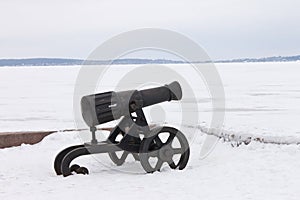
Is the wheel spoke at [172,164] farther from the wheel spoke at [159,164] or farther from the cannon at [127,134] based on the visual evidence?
the wheel spoke at [159,164]

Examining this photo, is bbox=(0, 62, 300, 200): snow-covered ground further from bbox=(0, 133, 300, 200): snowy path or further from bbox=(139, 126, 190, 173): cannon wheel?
bbox=(139, 126, 190, 173): cannon wheel

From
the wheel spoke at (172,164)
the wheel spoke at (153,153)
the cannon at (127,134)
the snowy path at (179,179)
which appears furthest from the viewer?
the wheel spoke at (172,164)

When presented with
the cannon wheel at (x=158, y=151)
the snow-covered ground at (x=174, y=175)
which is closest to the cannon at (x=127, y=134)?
the cannon wheel at (x=158, y=151)

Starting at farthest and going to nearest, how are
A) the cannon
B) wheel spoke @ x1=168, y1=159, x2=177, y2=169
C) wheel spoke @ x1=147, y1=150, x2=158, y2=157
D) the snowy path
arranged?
wheel spoke @ x1=168, y1=159, x2=177, y2=169 → wheel spoke @ x1=147, y1=150, x2=158, y2=157 → the cannon → the snowy path

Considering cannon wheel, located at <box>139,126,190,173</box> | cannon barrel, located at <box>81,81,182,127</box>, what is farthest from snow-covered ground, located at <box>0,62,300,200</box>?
cannon barrel, located at <box>81,81,182,127</box>

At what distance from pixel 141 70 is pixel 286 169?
15.6 ft

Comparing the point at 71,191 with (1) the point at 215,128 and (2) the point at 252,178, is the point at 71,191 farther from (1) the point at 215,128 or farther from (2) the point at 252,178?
(1) the point at 215,128

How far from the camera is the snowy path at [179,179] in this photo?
19.1ft

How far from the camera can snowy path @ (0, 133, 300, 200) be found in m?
5.83

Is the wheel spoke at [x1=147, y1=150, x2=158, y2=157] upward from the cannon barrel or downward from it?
downward

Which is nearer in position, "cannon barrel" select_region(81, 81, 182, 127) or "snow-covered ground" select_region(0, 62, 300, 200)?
"snow-covered ground" select_region(0, 62, 300, 200)

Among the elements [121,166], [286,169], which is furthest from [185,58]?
[286,169]

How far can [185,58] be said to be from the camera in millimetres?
8438

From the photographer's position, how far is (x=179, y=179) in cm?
664
